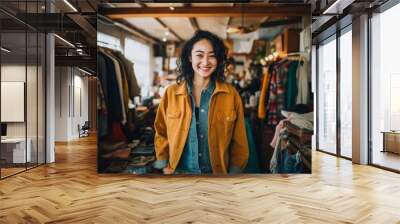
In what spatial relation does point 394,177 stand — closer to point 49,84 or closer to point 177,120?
point 177,120

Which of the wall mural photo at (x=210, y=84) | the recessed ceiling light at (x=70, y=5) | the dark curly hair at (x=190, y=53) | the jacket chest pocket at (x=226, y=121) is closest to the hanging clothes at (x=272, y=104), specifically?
the wall mural photo at (x=210, y=84)

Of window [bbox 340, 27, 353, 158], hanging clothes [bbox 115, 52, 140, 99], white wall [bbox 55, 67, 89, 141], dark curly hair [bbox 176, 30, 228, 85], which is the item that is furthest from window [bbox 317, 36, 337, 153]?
white wall [bbox 55, 67, 89, 141]

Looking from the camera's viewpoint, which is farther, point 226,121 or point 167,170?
point 167,170

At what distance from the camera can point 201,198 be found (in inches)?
175

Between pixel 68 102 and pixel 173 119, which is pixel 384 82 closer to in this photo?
pixel 173 119

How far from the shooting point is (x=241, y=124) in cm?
563

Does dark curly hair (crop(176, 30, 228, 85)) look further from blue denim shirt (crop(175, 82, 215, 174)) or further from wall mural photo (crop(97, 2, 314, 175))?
blue denim shirt (crop(175, 82, 215, 174))

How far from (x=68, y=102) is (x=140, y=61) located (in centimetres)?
357

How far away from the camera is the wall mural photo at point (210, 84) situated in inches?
220

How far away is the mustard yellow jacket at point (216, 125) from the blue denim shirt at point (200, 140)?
0.05 m

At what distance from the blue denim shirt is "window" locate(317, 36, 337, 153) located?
457cm

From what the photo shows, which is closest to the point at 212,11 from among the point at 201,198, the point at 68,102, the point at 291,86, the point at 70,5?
the point at 291,86

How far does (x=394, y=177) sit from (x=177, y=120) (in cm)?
354

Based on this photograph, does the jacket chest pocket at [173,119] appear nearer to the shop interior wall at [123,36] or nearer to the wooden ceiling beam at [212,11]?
the shop interior wall at [123,36]
